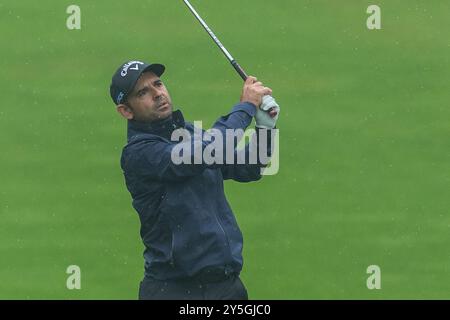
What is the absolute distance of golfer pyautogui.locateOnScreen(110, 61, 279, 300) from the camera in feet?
15.0

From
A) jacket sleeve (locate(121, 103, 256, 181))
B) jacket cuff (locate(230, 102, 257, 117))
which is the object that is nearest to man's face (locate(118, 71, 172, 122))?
jacket sleeve (locate(121, 103, 256, 181))

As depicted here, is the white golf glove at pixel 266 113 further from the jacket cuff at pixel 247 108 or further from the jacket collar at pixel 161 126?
the jacket collar at pixel 161 126

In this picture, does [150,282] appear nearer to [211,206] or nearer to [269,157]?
[211,206]

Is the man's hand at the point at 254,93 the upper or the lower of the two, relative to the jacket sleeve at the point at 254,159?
upper

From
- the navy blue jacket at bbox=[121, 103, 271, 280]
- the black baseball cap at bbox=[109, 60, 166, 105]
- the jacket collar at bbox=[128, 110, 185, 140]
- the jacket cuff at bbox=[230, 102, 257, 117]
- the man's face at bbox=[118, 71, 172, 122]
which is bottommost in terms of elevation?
the navy blue jacket at bbox=[121, 103, 271, 280]

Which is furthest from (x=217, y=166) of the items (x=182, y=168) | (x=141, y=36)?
(x=141, y=36)

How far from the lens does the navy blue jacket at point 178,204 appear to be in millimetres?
4578

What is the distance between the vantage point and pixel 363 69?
297 inches

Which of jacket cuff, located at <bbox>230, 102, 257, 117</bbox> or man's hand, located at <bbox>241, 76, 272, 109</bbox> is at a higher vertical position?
man's hand, located at <bbox>241, 76, 272, 109</bbox>

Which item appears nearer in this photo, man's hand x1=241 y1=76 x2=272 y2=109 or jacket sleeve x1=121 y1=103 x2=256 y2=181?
jacket sleeve x1=121 y1=103 x2=256 y2=181

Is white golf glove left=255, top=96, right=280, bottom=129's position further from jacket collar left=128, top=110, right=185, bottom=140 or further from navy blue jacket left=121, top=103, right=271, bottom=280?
jacket collar left=128, top=110, right=185, bottom=140

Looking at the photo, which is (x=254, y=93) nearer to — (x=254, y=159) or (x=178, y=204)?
(x=254, y=159)

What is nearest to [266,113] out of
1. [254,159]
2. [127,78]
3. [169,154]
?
[254,159]

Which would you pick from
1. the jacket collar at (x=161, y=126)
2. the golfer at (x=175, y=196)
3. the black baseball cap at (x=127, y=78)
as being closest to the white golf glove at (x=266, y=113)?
the golfer at (x=175, y=196)
